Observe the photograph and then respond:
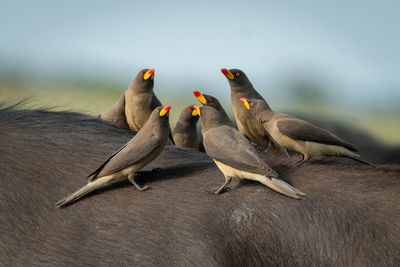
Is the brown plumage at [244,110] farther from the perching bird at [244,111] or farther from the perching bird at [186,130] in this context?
the perching bird at [186,130]

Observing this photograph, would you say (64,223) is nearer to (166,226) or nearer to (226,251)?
(166,226)

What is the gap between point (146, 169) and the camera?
296cm

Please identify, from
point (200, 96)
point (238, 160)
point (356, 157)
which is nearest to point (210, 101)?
point (200, 96)

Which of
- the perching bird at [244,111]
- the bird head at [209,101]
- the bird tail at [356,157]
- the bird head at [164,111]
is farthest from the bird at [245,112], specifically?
the bird head at [164,111]

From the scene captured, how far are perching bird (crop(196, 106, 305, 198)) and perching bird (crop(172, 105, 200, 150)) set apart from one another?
1060mm

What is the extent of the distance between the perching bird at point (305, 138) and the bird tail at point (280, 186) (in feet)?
1.27

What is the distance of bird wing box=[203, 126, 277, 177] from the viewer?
250cm

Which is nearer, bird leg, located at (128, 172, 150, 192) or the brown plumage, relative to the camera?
bird leg, located at (128, 172, 150, 192)

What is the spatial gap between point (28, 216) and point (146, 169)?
604mm

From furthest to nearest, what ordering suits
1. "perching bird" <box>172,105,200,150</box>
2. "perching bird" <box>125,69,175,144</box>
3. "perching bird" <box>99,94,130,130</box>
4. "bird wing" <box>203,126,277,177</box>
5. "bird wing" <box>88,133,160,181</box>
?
"perching bird" <box>99,94,130,130</box>, "perching bird" <box>125,69,175,144</box>, "perching bird" <box>172,105,200,150</box>, "bird wing" <box>88,133,160,181</box>, "bird wing" <box>203,126,277,177</box>

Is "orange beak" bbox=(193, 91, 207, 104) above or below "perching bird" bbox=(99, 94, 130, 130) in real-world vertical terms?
above

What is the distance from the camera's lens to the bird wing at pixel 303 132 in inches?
114

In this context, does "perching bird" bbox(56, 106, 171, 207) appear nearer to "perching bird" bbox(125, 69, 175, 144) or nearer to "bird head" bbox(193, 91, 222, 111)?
"bird head" bbox(193, 91, 222, 111)

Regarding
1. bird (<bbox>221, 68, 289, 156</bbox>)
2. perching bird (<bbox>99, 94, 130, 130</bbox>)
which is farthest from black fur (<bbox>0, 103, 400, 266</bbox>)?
perching bird (<bbox>99, 94, 130, 130</bbox>)
